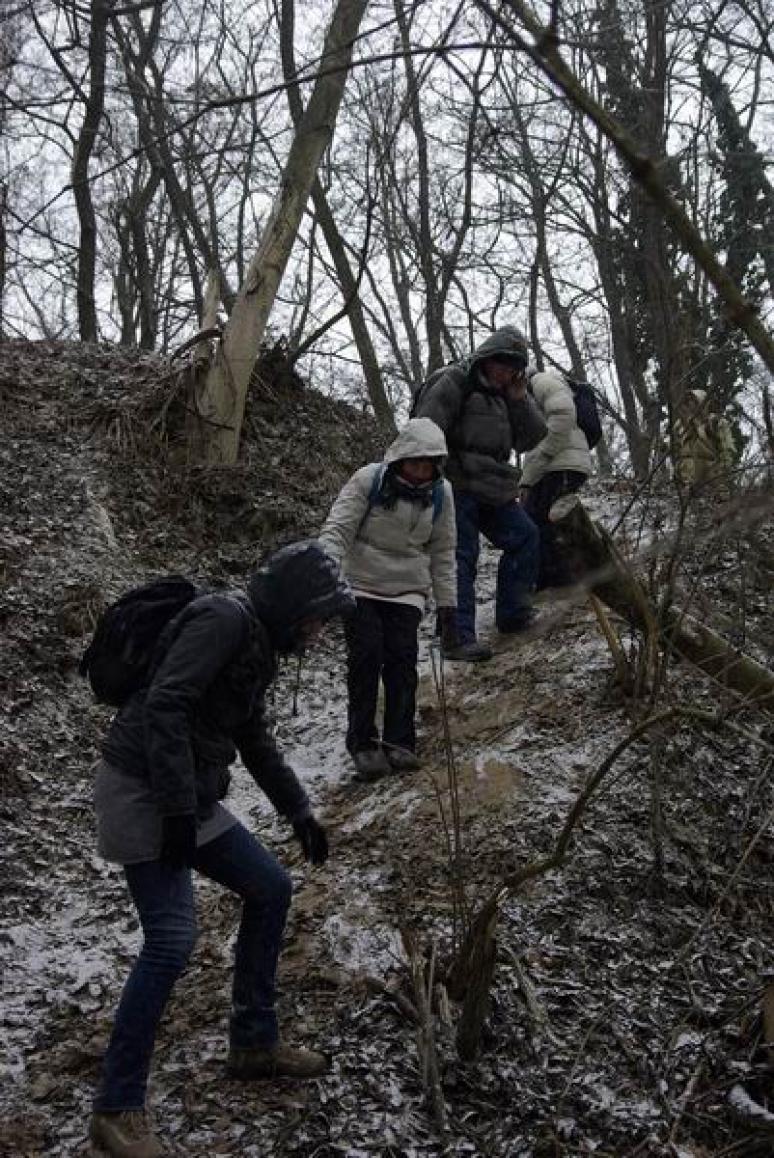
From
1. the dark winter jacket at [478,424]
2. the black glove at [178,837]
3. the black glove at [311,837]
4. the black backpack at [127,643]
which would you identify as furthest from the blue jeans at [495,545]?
the black glove at [178,837]

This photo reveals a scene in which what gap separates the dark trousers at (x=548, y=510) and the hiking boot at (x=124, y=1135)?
4.76 meters

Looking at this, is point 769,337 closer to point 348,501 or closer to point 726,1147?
point 726,1147

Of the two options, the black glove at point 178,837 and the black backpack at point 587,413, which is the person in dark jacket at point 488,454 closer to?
the black backpack at point 587,413

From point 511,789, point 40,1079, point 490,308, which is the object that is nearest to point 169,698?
point 40,1079

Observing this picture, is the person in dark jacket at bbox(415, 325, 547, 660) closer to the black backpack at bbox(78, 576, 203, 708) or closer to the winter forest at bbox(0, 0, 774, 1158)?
the winter forest at bbox(0, 0, 774, 1158)

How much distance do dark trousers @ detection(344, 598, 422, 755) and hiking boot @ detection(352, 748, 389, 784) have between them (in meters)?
0.04

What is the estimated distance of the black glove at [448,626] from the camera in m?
5.81

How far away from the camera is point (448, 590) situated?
18.3ft

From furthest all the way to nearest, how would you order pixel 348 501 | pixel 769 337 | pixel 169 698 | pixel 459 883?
pixel 348 501, pixel 459 883, pixel 169 698, pixel 769 337

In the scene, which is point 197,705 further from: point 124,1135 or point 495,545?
point 495,545

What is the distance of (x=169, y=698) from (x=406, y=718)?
2548 mm

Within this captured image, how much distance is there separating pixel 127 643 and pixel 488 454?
3.71 meters

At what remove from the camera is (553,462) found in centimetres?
681

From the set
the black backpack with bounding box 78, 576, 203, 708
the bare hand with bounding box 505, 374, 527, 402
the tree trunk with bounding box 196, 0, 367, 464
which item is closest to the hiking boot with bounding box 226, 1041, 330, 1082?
the black backpack with bounding box 78, 576, 203, 708
